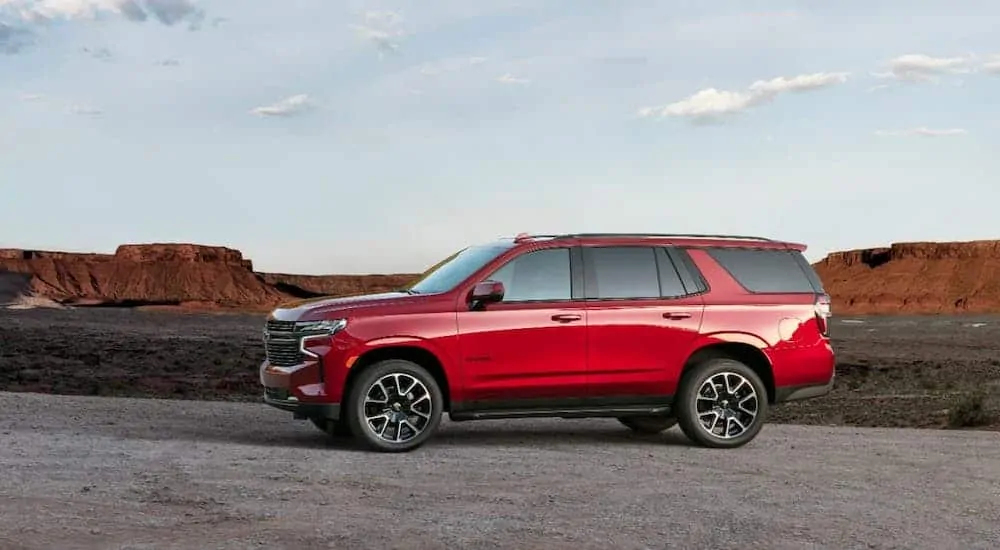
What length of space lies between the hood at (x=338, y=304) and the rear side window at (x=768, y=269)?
296 centimetres

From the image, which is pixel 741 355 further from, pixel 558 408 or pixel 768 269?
pixel 558 408

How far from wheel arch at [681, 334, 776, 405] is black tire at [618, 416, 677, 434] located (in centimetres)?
115

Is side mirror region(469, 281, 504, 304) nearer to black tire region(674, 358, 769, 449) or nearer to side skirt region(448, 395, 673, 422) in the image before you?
side skirt region(448, 395, 673, 422)

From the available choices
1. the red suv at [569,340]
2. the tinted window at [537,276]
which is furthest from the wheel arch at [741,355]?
the tinted window at [537,276]

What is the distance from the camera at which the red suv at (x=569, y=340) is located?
1158 cm

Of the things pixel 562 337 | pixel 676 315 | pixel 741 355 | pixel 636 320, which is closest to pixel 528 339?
pixel 562 337

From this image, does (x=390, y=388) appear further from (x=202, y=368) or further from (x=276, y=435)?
(x=202, y=368)

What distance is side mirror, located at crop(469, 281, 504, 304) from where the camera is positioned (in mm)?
11383

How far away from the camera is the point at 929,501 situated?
31.6 ft

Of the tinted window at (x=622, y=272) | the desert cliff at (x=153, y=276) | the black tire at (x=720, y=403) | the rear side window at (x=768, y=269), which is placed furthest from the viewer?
the desert cliff at (x=153, y=276)

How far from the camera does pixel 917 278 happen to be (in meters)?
146

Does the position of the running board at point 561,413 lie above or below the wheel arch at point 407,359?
below

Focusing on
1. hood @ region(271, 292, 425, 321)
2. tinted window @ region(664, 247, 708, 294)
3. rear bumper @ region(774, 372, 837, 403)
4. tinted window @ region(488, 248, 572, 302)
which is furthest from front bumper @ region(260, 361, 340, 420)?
rear bumper @ region(774, 372, 837, 403)

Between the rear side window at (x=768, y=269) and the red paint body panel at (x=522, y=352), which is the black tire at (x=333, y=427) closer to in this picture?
the red paint body panel at (x=522, y=352)
